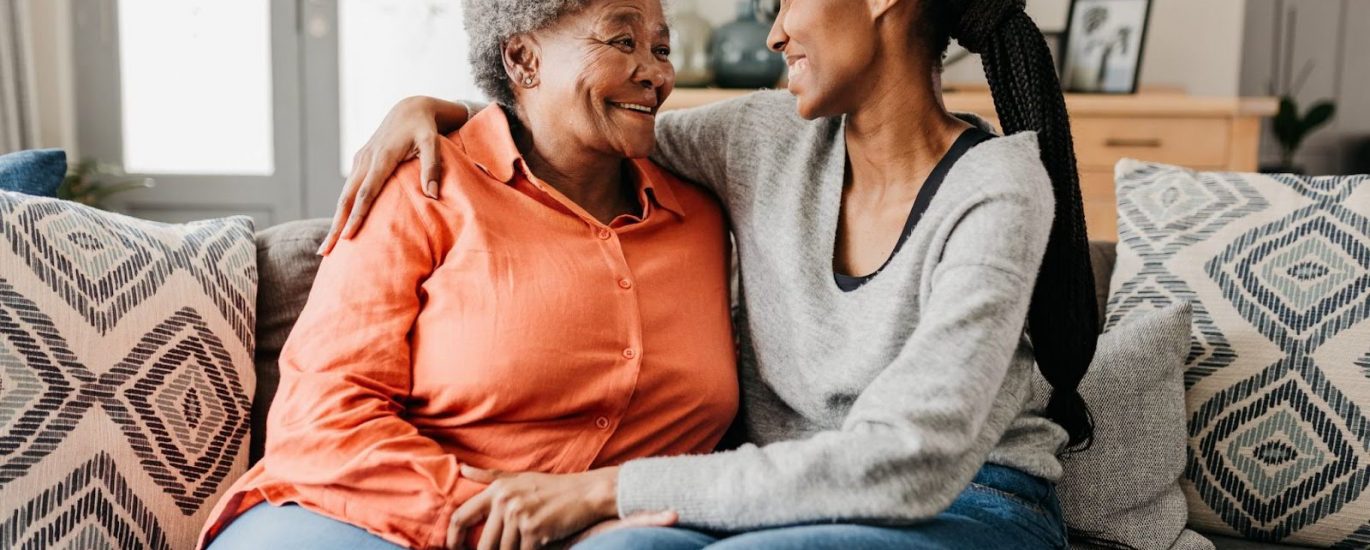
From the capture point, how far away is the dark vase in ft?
11.3

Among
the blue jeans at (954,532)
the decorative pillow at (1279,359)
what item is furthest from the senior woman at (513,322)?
the decorative pillow at (1279,359)

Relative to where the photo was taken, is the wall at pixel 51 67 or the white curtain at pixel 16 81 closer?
the white curtain at pixel 16 81

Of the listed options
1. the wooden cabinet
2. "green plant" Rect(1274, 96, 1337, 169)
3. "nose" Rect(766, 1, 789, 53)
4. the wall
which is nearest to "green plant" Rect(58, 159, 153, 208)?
the wall

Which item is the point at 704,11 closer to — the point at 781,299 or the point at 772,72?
the point at 772,72

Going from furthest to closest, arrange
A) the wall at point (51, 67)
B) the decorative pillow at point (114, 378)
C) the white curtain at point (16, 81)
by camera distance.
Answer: the wall at point (51, 67)
the white curtain at point (16, 81)
the decorative pillow at point (114, 378)

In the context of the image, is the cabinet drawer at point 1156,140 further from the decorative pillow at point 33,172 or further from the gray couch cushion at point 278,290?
the decorative pillow at point 33,172

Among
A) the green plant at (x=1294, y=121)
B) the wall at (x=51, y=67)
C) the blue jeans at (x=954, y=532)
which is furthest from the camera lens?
the green plant at (x=1294, y=121)

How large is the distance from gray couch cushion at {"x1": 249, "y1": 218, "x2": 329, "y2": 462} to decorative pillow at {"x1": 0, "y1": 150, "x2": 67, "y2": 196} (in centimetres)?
28

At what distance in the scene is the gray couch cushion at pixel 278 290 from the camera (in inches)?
63.4

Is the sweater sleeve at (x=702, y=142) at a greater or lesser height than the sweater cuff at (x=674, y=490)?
greater

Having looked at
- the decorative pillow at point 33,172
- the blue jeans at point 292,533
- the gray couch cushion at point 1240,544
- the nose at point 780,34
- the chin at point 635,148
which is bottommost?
the gray couch cushion at point 1240,544

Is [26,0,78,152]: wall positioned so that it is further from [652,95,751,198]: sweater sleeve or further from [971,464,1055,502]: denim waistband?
[971,464,1055,502]: denim waistband

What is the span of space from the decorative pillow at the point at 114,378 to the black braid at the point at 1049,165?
1041mm

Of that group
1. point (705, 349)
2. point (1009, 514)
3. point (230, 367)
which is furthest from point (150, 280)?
Result: point (1009, 514)
